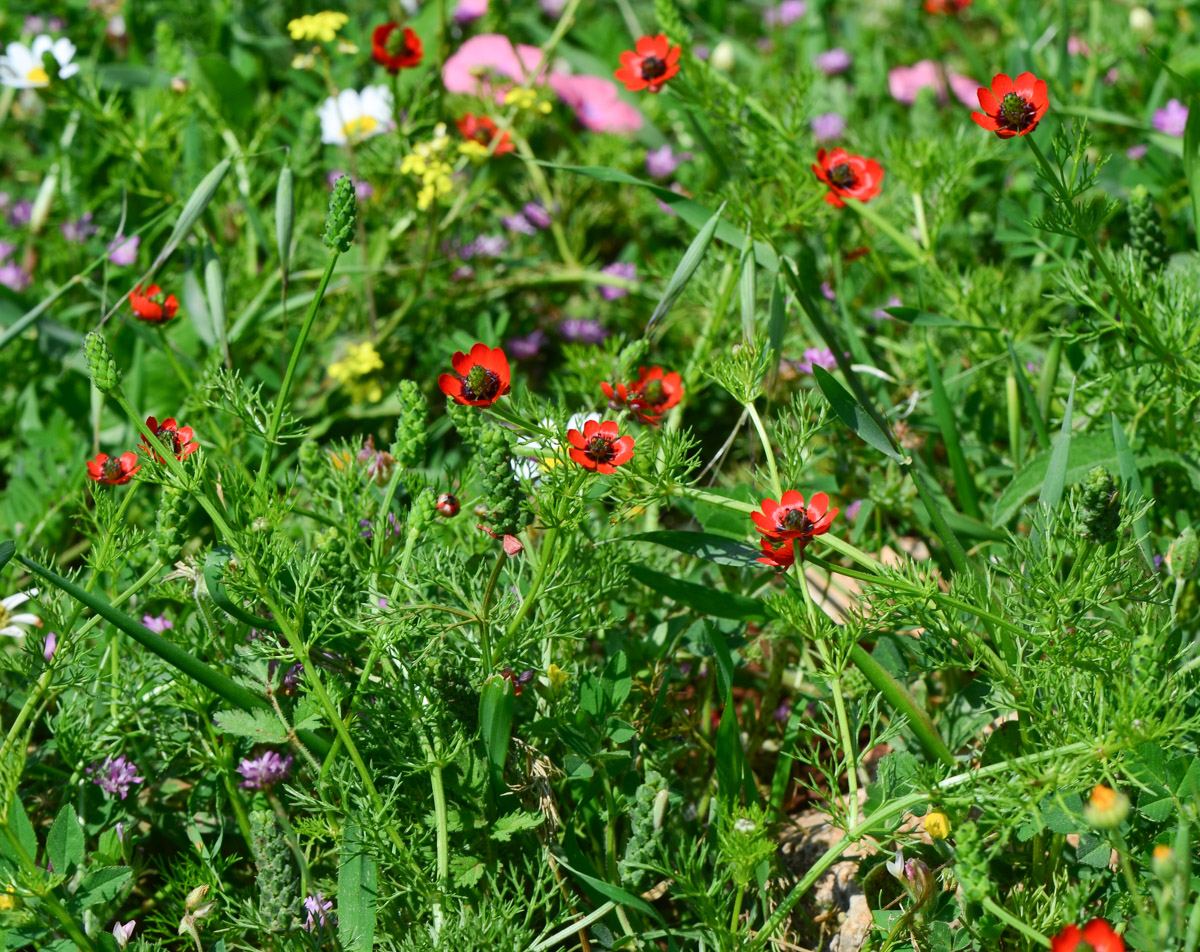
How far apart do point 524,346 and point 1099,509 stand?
140 cm

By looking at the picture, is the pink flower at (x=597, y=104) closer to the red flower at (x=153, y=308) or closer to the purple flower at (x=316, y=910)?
the red flower at (x=153, y=308)

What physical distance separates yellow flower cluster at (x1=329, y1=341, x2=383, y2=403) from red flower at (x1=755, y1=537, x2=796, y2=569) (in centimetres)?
106

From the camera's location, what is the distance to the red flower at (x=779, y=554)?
4.34ft

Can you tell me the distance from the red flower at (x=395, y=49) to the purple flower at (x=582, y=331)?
2.09ft

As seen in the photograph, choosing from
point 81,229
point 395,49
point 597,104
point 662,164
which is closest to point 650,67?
point 395,49


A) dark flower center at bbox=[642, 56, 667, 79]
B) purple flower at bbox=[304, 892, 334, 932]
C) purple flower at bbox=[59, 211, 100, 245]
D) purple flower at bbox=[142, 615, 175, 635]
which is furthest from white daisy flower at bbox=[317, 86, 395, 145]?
purple flower at bbox=[304, 892, 334, 932]

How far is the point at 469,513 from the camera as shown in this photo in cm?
167

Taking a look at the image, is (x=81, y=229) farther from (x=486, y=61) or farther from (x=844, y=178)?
(x=844, y=178)

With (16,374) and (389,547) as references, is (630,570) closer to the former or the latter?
(389,547)

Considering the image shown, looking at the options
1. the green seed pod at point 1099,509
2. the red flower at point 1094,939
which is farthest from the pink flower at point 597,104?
the red flower at point 1094,939

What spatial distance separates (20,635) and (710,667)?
0.96 meters

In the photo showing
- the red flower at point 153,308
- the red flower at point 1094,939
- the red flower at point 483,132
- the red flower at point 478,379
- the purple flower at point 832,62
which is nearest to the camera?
the red flower at point 1094,939

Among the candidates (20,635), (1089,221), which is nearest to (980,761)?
(1089,221)

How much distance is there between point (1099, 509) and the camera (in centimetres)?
125
